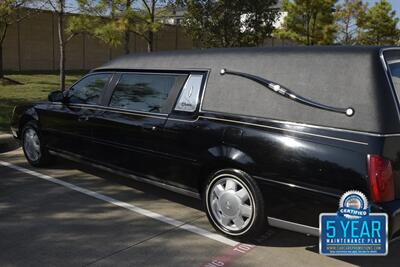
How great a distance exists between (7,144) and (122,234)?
4673mm

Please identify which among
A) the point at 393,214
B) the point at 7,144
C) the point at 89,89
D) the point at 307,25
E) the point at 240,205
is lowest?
the point at 7,144

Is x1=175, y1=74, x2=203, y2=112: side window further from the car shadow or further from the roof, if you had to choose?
the car shadow

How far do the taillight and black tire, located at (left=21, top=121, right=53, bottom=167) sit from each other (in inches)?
184

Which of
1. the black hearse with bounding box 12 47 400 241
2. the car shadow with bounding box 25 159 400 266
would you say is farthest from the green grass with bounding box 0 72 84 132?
the black hearse with bounding box 12 47 400 241

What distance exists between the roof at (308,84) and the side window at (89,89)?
1.44 metres

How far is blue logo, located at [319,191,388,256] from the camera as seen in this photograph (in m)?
3.32

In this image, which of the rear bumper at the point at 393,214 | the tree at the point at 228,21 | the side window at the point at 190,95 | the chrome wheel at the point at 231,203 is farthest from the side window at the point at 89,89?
the tree at the point at 228,21

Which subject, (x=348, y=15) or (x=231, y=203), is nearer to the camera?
(x=231, y=203)

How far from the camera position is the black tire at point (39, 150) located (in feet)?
21.7

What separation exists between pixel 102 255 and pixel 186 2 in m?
14.9

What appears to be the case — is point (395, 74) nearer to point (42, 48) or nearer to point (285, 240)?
point (285, 240)

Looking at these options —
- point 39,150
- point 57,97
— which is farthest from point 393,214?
point 39,150

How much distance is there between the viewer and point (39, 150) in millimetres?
6688

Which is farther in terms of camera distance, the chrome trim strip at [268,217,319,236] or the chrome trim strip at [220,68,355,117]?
the chrome trim strip at [268,217,319,236]
